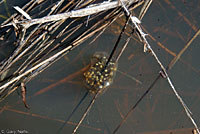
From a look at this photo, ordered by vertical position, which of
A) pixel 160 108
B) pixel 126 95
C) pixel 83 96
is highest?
pixel 83 96

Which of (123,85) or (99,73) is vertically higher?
(99,73)

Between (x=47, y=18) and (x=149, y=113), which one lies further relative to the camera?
(x=149, y=113)

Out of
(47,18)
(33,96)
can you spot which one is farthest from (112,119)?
(47,18)

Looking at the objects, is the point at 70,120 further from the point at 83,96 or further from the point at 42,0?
the point at 42,0
